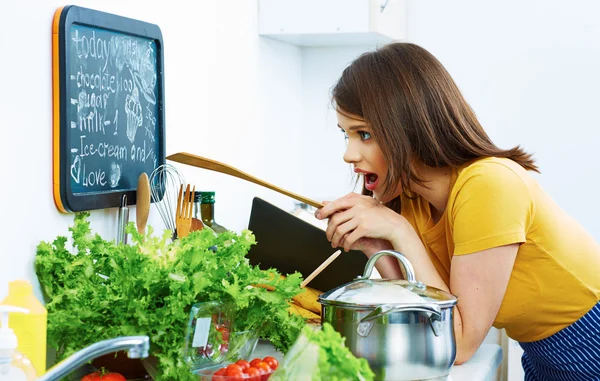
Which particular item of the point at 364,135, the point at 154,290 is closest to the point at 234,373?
the point at 154,290

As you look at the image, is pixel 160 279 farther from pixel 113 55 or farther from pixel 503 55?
pixel 503 55

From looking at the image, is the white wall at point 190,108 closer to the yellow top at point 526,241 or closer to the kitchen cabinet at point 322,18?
the kitchen cabinet at point 322,18

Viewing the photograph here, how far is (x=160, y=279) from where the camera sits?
1146 mm

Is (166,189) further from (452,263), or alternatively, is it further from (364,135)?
(452,263)

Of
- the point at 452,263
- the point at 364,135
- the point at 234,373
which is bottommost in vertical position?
the point at 234,373

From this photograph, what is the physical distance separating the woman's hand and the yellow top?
0.12 m

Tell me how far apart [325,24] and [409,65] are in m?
0.84

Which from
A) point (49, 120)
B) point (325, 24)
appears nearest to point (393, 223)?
point (49, 120)

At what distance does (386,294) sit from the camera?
3.95 ft

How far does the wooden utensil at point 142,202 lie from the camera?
1.53 meters

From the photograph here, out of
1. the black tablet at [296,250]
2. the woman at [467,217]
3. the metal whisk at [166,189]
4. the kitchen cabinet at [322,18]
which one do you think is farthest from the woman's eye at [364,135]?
the kitchen cabinet at [322,18]

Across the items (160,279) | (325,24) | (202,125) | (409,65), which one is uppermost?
(325,24)

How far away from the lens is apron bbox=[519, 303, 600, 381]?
151 cm

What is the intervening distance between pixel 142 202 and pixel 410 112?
54cm
